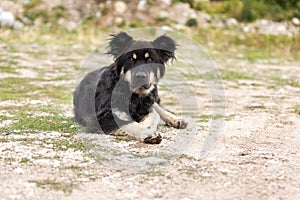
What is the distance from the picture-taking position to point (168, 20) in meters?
25.4

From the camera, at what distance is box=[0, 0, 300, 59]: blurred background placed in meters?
23.0

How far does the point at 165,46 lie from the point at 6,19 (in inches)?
712

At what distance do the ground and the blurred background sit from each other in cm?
1183

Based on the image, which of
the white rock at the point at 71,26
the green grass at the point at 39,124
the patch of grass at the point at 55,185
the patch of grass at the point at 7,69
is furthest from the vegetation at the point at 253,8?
the patch of grass at the point at 55,185

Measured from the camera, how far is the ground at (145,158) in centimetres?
520

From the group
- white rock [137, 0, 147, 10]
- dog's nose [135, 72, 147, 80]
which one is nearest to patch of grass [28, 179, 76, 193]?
dog's nose [135, 72, 147, 80]

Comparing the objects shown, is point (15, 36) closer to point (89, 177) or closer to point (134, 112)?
point (134, 112)

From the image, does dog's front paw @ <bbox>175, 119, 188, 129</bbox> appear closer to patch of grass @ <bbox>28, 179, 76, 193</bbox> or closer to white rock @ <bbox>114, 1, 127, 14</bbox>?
patch of grass @ <bbox>28, 179, 76, 193</bbox>

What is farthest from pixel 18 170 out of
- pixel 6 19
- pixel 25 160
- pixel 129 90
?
pixel 6 19

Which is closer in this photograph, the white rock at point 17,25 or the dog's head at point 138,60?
the dog's head at point 138,60

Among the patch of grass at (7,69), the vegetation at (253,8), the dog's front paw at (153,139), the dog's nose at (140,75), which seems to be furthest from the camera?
the vegetation at (253,8)

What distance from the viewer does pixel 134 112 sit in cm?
793

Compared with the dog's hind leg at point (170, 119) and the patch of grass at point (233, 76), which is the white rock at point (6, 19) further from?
the dog's hind leg at point (170, 119)

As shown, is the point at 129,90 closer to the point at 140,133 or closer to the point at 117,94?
the point at 117,94
